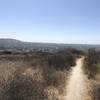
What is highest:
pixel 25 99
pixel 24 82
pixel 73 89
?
pixel 24 82

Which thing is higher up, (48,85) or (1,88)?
(1,88)

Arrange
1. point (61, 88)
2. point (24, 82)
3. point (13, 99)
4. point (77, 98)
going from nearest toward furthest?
point (13, 99)
point (24, 82)
point (77, 98)
point (61, 88)

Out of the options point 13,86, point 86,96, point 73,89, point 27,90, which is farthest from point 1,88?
A: point 73,89

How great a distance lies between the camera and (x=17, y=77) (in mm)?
8977

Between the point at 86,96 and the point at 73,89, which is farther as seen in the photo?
the point at 73,89

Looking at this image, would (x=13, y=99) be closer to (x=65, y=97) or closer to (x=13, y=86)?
(x=13, y=86)

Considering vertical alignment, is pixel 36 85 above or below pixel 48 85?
above

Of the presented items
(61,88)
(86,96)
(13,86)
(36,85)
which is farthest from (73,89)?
(13,86)

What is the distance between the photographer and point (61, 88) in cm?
1387

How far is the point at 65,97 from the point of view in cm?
1197

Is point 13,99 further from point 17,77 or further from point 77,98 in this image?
point 77,98

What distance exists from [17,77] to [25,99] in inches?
47.4

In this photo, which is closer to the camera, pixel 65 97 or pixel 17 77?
pixel 17 77

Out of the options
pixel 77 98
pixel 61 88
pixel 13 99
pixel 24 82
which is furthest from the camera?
pixel 61 88
